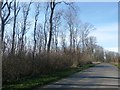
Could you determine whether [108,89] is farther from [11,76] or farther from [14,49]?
[14,49]

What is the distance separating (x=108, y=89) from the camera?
1633 centimetres

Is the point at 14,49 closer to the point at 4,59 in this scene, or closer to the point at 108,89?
the point at 4,59

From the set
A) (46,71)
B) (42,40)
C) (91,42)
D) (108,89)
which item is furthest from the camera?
(91,42)

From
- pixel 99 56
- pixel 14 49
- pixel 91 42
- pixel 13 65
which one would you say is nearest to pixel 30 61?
pixel 14 49

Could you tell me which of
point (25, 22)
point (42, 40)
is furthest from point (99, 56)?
point (25, 22)

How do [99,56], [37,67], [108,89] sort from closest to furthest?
1. [108,89]
2. [37,67]
3. [99,56]

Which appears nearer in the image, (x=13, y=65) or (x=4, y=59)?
(x=4, y=59)

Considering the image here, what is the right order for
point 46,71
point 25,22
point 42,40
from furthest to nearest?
point 42,40, point 25,22, point 46,71

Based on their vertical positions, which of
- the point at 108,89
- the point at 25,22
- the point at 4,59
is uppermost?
the point at 25,22

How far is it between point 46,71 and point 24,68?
766cm

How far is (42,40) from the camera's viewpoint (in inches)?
3056

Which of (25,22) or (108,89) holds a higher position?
(25,22)

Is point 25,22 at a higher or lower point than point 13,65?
higher

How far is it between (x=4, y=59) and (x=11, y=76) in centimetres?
142
